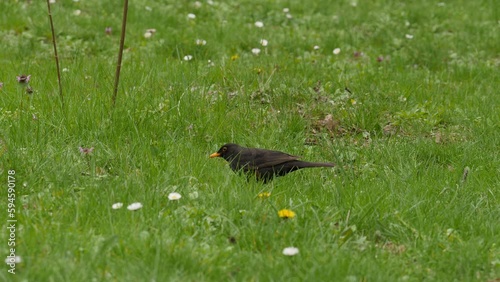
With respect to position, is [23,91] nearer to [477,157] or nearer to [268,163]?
[268,163]

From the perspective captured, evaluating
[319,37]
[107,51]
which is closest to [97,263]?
[107,51]

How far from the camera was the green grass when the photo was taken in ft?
11.8

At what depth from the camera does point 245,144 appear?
Result: 18.5 ft

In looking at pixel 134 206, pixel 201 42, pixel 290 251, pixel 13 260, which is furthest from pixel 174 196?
pixel 201 42

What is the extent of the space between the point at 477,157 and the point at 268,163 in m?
1.54

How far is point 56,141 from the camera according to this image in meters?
4.99

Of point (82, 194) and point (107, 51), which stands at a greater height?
point (82, 194)

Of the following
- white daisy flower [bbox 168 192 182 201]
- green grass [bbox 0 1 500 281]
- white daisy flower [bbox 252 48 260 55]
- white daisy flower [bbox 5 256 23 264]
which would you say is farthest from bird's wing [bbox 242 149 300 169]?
white daisy flower [bbox 252 48 260 55]

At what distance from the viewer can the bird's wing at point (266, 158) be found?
193 inches

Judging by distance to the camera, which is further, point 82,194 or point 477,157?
point 477,157

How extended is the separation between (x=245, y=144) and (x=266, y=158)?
0.71 metres

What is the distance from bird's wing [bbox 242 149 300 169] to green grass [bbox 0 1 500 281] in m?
0.15

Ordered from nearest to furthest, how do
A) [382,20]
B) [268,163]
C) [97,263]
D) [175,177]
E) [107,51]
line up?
[97,263]
[175,177]
[268,163]
[107,51]
[382,20]

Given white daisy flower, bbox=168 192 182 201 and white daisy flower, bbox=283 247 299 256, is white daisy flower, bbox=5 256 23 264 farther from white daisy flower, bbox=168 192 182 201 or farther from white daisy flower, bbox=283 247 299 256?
white daisy flower, bbox=283 247 299 256
